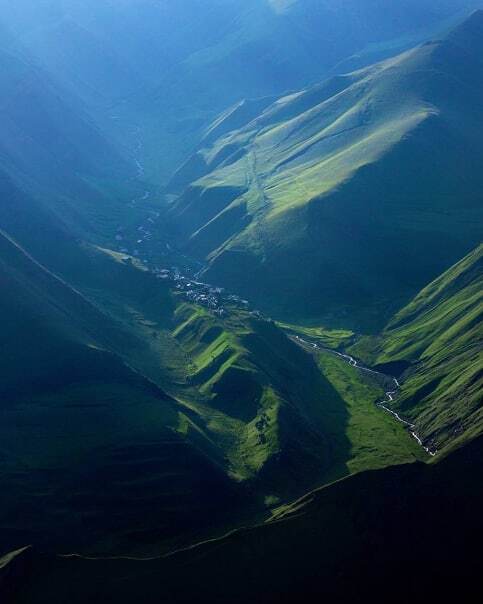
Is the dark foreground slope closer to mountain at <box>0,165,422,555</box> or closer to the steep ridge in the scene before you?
mountain at <box>0,165,422,555</box>

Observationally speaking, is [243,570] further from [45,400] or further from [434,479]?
[45,400]

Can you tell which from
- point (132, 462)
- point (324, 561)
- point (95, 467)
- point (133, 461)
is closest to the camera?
point (324, 561)

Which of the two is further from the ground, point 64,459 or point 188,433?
point 64,459

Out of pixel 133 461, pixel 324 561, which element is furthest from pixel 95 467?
pixel 324 561

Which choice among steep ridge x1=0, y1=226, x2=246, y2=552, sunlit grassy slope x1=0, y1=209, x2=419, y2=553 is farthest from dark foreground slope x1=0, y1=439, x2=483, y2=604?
steep ridge x1=0, y1=226, x2=246, y2=552

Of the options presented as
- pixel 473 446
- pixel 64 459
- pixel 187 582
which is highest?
pixel 64 459

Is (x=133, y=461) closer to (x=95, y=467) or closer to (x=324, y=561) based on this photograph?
(x=95, y=467)

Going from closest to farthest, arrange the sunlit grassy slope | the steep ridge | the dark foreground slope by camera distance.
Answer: the dark foreground slope, the steep ridge, the sunlit grassy slope

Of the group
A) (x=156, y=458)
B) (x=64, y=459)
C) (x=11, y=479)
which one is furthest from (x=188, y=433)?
(x=11, y=479)
